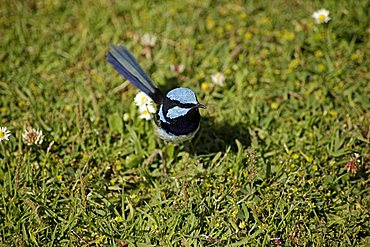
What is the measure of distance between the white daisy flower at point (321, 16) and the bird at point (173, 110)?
166 cm

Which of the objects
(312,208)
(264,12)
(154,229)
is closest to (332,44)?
(264,12)

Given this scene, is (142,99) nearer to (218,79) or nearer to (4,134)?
(218,79)

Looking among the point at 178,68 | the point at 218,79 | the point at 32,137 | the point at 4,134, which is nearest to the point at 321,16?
the point at 218,79

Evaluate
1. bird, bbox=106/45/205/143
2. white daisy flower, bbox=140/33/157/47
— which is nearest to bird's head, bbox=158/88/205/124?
bird, bbox=106/45/205/143

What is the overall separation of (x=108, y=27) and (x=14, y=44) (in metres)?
0.82

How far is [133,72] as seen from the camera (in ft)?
11.8

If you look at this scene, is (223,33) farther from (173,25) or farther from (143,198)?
(143,198)

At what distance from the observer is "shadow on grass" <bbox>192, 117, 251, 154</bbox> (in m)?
3.61

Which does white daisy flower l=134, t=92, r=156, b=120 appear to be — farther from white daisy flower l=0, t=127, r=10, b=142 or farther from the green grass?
white daisy flower l=0, t=127, r=10, b=142

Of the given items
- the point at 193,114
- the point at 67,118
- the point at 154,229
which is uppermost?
the point at 193,114

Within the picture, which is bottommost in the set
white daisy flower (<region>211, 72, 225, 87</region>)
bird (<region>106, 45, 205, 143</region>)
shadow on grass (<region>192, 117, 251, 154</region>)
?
shadow on grass (<region>192, 117, 251, 154</region>)

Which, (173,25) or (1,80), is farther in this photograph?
(173,25)

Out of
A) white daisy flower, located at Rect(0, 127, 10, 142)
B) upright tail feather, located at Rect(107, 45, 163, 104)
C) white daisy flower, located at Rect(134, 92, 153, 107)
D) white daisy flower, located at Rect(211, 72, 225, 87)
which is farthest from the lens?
white daisy flower, located at Rect(211, 72, 225, 87)

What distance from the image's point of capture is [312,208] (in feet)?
10.1
